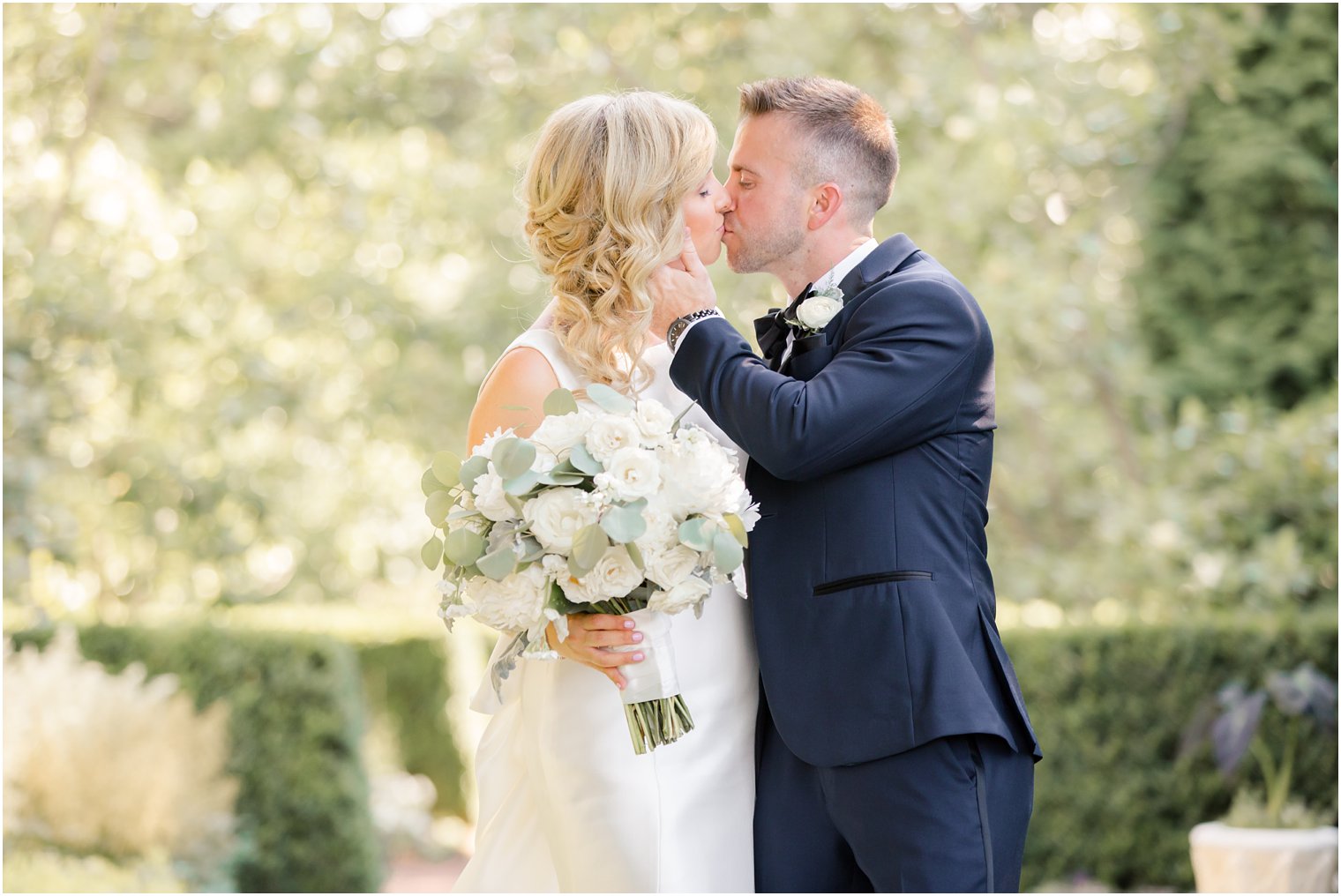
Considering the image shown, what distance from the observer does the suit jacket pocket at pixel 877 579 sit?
2842 millimetres

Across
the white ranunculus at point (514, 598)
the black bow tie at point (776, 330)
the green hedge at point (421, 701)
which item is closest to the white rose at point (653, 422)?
the white ranunculus at point (514, 598)

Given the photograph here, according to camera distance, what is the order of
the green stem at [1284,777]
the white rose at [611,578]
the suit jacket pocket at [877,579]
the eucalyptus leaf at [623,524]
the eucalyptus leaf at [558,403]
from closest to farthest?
the eucalyptus leaf at [623,524] → the white rose at [611,578] → the eucalyptus leaf at [558,403] → the suit jacket pocket at [877,579] → the green stem at [1284,777]

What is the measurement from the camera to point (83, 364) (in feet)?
23.5

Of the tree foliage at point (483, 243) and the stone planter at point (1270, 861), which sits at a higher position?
the tree foliage at point (483, 243)

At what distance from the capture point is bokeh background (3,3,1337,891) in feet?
23.7

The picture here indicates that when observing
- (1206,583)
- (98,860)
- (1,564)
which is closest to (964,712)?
(98,860)

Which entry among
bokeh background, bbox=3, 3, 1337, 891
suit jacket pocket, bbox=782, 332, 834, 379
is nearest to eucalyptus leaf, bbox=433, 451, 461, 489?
suit jacket pocket, bbox=782, 332, 834, 379

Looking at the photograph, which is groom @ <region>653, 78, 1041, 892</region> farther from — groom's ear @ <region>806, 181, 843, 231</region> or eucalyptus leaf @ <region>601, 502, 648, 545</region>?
eucalyptus leaf @ <region>601, 502, 648, 545</region>

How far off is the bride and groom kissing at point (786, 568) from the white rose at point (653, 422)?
0.20 metres

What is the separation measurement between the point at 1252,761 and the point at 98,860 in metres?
5.81

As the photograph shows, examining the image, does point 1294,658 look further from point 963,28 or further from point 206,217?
point 206,217

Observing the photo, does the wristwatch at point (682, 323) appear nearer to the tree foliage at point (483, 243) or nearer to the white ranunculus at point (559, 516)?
the white ranunculus at point (559, 516)

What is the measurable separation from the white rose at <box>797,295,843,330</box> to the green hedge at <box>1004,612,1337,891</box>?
16.8ft

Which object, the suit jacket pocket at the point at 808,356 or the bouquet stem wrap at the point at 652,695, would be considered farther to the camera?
the suit jacket pocket at the point at 808,356
